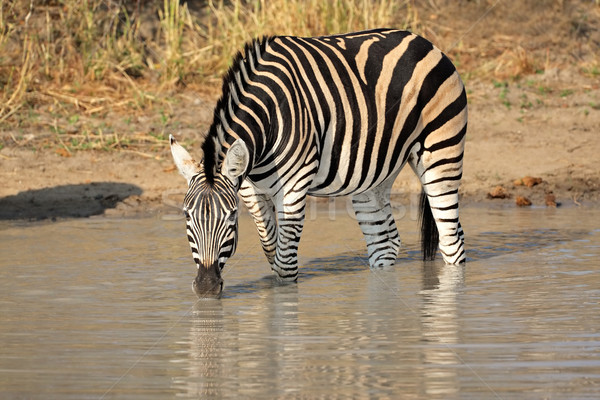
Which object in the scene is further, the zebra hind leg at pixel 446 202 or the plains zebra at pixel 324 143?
the zebra hind leg at pixel 446 202

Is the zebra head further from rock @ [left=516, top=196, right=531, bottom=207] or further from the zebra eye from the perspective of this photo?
rock @ [left=516, top=196, right=531, bottom=207]

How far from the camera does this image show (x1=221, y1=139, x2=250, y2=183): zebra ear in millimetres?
6422

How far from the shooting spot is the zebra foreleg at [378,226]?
826 centimetres

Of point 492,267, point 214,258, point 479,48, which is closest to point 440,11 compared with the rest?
point 479,48

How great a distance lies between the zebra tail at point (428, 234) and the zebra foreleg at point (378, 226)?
0.72 feet

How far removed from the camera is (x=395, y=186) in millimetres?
11312

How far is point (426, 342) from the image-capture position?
5.43 meters

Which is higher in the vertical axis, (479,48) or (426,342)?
(479,48)

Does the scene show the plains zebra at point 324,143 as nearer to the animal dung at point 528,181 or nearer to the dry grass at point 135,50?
the animal dung at point 528,181

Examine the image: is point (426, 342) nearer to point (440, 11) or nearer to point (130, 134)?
point (130, 134)

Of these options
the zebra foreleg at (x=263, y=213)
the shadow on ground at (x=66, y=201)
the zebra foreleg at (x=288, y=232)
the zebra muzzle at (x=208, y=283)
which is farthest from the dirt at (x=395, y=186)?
the zebra muzzle at (x=208, y=283)

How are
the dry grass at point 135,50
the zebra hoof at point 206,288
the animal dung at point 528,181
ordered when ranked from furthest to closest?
the dry grass at point 135,50, the animal dung at point 528,181, the zebra hoof at point 206,288

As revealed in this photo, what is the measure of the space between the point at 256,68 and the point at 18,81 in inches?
248

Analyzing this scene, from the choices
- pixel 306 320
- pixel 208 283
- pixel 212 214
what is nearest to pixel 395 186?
pixel 212 214
